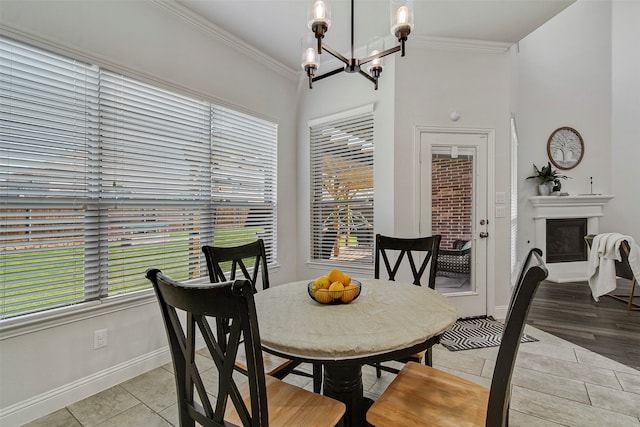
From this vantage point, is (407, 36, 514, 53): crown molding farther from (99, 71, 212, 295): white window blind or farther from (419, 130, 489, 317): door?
(99, 71, 212, 295): white window blind

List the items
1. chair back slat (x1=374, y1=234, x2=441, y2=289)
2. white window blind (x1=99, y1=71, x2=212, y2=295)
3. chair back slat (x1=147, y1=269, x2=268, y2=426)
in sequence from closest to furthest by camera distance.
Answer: chair back slat (x1=147, y1=269, x2=268, y2=426) → chair back slat (x1=374, y1=234, x2=441, y2=289) → white window blind (x1=99, y1=71, x2=212, y2=295)

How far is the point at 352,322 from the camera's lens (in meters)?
1.21

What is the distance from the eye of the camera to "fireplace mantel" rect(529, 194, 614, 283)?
5.03 metres

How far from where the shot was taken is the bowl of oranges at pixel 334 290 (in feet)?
4.66

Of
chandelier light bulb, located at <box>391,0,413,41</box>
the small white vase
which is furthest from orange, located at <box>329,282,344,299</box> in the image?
the small white vase

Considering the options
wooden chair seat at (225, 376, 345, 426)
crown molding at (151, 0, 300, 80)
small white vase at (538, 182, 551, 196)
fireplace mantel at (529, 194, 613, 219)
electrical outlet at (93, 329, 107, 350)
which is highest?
crown molding at (151, 0, 300, 80)

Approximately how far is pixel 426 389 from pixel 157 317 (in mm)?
2126

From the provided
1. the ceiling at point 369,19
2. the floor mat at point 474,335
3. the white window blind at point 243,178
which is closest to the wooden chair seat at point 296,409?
the floor mat at point 474,335

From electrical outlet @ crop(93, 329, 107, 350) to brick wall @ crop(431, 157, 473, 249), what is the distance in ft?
10.0

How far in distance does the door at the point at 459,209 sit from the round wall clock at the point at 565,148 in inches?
124

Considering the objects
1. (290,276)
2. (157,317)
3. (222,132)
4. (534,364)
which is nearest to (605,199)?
(534,364)

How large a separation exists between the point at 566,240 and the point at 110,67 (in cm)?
664

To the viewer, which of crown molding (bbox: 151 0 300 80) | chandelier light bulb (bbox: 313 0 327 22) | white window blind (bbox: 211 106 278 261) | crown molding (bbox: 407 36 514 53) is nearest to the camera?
chandelier light bulb (bbox: 313 0 327 22)

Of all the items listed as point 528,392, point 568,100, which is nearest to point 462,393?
point 528,392
